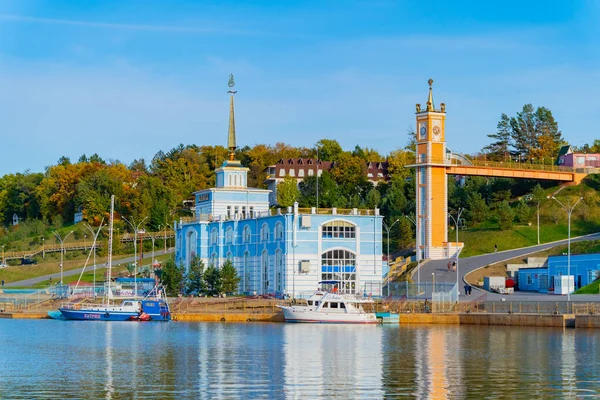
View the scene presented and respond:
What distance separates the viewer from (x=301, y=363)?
50.5 meters

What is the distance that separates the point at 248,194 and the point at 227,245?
287 inches

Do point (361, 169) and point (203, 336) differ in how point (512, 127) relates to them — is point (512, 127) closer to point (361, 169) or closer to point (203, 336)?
point (361, 169)

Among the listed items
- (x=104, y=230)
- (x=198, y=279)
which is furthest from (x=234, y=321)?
(x=104, y=230)

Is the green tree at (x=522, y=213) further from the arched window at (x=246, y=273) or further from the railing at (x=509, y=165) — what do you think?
the arched window at (x=246, y=273)

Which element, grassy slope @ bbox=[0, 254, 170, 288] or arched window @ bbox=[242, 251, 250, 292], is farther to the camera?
grassy slope @ bbox=[0, 254, 170, 288]

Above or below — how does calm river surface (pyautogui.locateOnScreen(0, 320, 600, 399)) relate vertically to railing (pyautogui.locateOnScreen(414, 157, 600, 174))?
below

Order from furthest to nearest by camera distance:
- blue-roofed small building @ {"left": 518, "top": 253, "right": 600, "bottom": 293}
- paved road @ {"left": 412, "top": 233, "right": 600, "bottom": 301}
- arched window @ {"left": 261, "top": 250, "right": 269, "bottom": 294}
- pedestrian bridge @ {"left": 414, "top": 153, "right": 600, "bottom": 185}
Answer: pedestrian bridge @ {"left": 414, "top": 153, "right": 600, "bottom": 185}, arched window @ {"left": 261, "top": 250, "right": 269, "bottom": 294}, paved road @ {"left": 412, "top": 233, "right": 600, "bottom": 301}, blue-roofed small building @ {"left": 518, "top": 253, "right": 600, "bottom": 293}

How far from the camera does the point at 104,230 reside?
146750mm

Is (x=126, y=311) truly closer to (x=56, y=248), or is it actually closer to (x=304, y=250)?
(x=304, y=250)

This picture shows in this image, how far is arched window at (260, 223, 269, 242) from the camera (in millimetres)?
100312

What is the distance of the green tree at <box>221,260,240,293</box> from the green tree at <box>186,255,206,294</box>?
315 centimetres

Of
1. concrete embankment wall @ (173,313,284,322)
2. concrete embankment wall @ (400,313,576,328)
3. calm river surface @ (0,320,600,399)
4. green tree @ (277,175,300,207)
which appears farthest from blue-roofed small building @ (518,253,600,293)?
green tree @ (277,175,300,207)

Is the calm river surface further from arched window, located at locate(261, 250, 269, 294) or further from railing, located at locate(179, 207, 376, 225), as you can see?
arched window, located at locate(261, 250, 269, 294)

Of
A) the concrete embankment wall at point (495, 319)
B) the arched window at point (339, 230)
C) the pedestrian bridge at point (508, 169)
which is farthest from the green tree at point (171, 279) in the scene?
the pedestrian bridge at point (508, 169)
